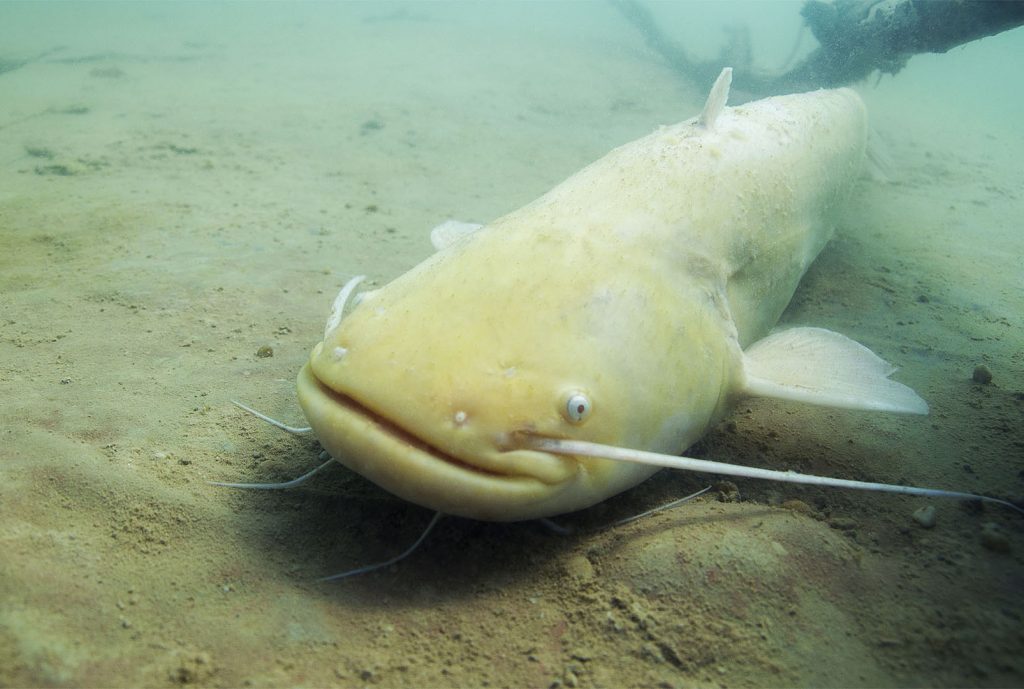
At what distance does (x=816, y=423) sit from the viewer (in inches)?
99.7

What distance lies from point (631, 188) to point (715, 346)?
2.48 ft

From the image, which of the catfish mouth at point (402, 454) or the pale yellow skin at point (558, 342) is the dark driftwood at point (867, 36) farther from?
the catfish mouth at point (402, 454)

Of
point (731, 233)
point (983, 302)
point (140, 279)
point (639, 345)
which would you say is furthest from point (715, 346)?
point (140, 279)

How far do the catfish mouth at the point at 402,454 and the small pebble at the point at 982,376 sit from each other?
2.33 m

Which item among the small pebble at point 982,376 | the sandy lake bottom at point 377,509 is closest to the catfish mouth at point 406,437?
the sandy lake bottom at point 377,509

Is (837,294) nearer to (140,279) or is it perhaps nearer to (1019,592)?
(1019,592)

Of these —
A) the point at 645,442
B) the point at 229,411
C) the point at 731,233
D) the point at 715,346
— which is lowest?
the point at 229,411

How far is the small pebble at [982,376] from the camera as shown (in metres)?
2.77

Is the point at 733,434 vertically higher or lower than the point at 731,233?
→ lower

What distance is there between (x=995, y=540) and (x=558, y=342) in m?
1.42

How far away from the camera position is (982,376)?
2.78 meters

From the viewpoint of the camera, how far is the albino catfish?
159 centimetres

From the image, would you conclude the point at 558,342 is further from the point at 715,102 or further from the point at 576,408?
the point at 715,102

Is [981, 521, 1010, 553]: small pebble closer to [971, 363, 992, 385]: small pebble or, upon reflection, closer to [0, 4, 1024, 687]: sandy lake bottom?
[0, 4, 1024, 687]: sandy lake bottom
